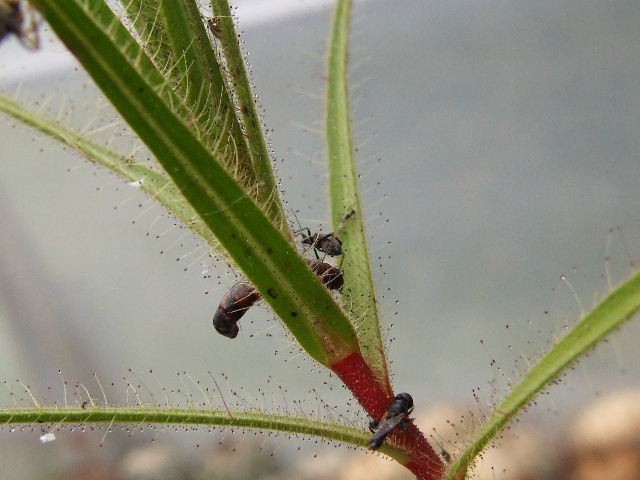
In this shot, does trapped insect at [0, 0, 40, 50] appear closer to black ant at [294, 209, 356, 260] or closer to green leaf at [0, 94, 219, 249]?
green leaf at [0, 94, 219, 249]

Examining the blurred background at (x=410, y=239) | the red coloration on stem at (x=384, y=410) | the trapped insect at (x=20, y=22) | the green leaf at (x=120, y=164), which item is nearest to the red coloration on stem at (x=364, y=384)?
the red coloration on stem at (x=384, y=410)

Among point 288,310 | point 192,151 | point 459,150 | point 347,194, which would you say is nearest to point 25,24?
point 192,151

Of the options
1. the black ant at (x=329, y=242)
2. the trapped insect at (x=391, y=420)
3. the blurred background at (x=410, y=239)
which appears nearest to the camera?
the trapped insect at (x=391, y=420)

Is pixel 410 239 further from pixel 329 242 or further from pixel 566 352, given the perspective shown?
pixel 566 352

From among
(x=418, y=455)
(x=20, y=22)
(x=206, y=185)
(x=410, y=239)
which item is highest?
(x=20, y=22)

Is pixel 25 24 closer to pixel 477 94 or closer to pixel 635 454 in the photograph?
pixel 635 454

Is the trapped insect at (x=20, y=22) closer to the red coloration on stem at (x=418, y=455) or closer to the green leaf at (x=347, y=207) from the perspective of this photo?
the green leaf at (x=347, y=207)

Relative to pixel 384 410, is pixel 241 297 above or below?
above

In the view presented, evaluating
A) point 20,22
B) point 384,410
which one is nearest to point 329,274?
point 384,410
